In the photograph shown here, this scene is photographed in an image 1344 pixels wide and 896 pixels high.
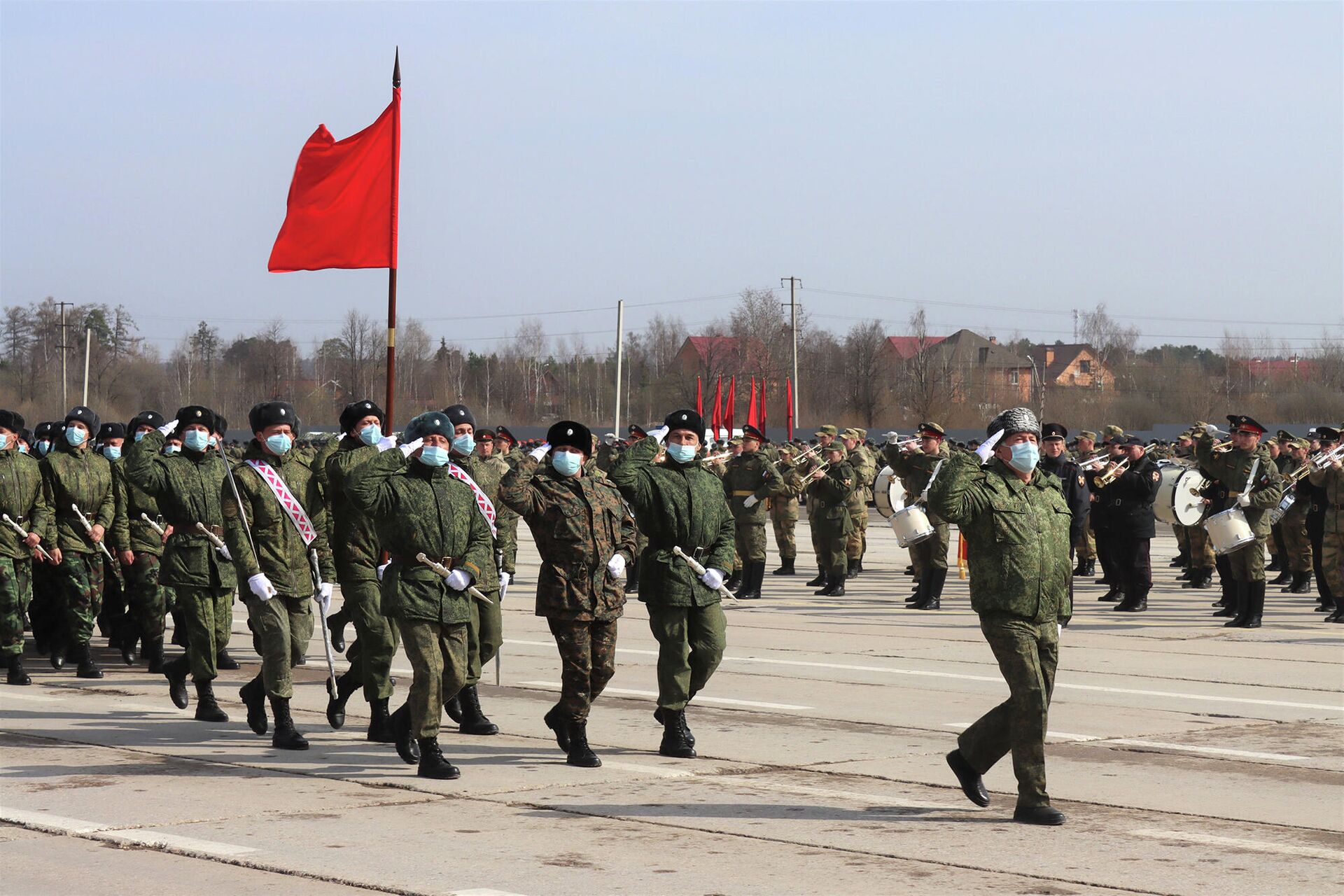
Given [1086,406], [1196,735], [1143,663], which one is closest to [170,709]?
[1196,735]

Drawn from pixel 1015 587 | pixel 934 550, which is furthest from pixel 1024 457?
pixel 934 550

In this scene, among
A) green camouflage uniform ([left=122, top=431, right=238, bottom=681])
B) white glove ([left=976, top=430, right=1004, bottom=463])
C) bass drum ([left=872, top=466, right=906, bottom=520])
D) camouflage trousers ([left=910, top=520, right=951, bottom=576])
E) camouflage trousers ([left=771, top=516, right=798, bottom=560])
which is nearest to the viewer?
white glove ([left=976, top=430, right=1004, bottom=463])

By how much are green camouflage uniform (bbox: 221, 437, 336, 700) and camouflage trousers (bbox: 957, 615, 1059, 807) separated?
3.93 metres

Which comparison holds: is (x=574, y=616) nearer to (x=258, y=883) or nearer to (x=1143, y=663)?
(x=258, y=883)

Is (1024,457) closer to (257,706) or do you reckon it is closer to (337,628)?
(257,706)

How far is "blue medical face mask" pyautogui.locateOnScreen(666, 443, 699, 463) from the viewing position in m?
9.37

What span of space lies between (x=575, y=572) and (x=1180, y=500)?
44.9ft

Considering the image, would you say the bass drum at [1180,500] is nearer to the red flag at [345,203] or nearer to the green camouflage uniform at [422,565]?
the red flag at [345,203]

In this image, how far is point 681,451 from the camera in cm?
937

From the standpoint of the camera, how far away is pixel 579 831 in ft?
24.1

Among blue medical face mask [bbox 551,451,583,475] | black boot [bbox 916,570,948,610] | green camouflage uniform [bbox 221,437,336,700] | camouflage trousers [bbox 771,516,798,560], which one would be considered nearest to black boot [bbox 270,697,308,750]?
green camouflage uniform [bbox 221,437,336,700]

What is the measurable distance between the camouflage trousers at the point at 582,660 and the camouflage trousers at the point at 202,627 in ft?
8.65

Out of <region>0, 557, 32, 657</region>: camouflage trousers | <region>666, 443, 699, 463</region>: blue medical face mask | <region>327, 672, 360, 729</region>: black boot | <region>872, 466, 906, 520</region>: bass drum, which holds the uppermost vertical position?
<region>666, 443, 699, 463</region>: blue medical face mask

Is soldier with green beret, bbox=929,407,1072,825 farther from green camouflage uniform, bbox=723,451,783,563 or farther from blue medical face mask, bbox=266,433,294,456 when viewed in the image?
green camouflage uniform, bbox=723,451,783,563
